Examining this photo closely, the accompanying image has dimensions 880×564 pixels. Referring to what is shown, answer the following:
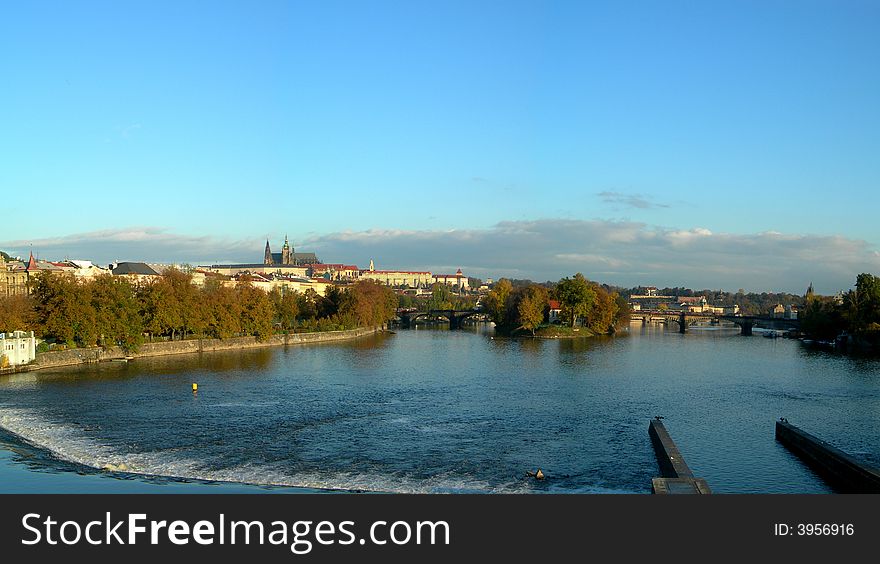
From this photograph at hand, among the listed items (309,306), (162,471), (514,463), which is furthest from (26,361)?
(309,306)

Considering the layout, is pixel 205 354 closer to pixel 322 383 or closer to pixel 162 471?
pixel 322 383

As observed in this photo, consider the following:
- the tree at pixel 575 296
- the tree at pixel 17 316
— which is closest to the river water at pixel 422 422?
the tree at pixel 17 316

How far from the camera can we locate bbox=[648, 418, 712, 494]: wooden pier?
19.0 metres

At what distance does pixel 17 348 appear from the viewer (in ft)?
170

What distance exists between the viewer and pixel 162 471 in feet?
78.1

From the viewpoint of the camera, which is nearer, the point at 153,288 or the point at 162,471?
the point at 162,471

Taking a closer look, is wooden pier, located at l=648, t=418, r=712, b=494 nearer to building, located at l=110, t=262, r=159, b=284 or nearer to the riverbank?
the riverbank

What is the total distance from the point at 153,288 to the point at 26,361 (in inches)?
617

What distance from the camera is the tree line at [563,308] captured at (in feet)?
332

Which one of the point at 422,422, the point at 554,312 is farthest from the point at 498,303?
the point at 422,422

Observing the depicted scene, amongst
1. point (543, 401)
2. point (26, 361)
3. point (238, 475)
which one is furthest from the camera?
point (26, 361)

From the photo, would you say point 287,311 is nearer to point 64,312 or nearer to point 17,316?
point 64,312

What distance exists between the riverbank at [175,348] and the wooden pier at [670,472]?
134 feet

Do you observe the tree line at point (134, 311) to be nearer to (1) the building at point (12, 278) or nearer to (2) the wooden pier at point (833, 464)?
(1) the building at point (12, 278)
